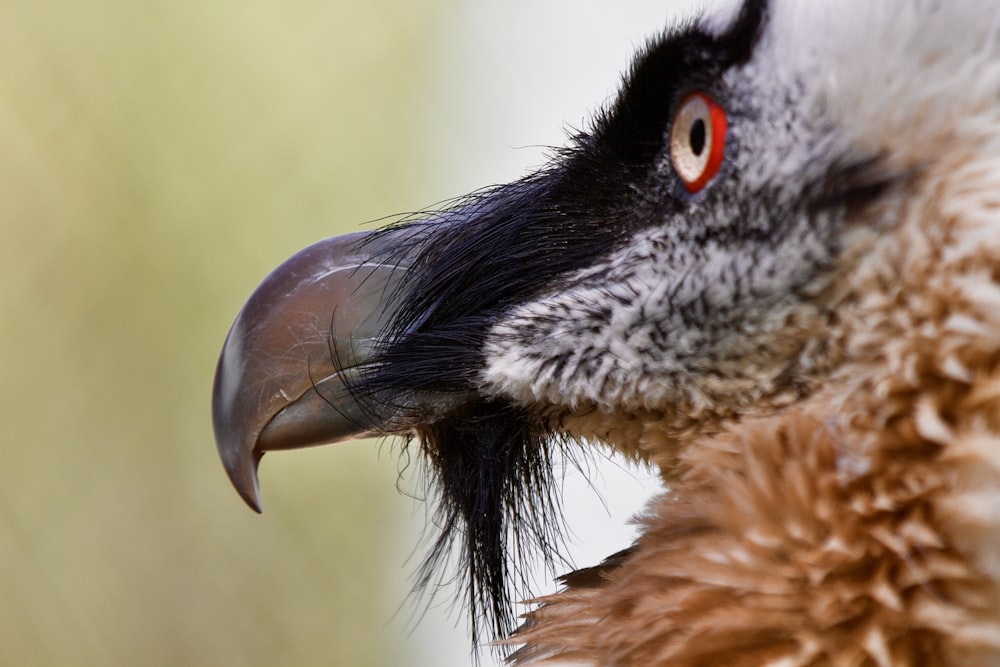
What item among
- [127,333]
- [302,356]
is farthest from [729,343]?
[127,333]

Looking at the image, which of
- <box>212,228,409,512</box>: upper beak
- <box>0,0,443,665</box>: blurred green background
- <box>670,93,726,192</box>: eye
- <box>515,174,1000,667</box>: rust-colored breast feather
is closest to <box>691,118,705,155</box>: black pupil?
<box>670,93,726,192</box>: eye

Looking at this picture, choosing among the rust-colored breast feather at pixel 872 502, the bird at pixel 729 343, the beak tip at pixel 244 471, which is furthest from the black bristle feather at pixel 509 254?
the rust-colored breast feather at pixel 872 502

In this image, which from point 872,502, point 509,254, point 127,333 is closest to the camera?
point 872,502

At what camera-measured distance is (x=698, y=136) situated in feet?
2.92

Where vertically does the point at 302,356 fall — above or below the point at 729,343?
above

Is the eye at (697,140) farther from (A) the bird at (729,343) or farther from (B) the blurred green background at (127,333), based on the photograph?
(B) the blurred green background at (127,333)

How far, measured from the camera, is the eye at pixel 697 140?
0.86m

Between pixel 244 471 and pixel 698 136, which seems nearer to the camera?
pixel 698 136

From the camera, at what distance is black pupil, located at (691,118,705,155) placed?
34.7 inches

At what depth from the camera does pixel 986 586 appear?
63 cm

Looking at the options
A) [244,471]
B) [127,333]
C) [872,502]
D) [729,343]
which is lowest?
[872,502]

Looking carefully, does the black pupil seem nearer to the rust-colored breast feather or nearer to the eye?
the eye

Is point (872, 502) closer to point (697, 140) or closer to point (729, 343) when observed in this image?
point (729, 343)

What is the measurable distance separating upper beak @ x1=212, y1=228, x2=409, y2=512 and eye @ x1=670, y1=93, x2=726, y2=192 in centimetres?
30
